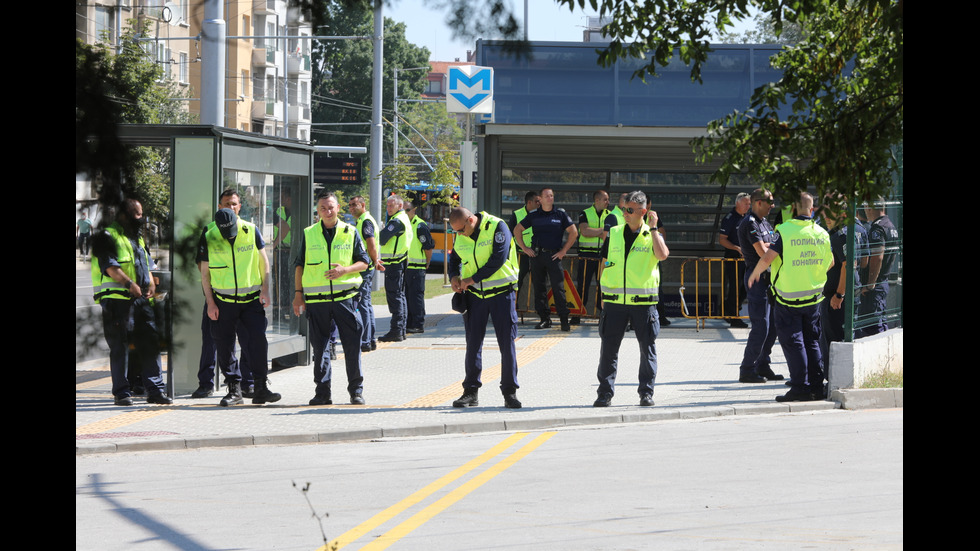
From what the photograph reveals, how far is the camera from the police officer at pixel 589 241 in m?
16.6

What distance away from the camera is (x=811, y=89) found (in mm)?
6867

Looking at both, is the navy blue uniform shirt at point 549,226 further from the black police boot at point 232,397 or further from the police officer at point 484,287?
the black police boot at point 232,397

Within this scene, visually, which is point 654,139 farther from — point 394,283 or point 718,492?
point 718,492

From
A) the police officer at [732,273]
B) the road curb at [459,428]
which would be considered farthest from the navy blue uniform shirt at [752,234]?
the police officer at [732,273]

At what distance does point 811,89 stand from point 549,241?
9478 millimetres

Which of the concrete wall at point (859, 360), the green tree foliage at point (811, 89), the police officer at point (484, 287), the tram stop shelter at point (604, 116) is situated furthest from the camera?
the tram stop shelter at point (604, 116)

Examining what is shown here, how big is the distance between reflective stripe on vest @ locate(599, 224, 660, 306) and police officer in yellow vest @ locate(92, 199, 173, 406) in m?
7.14

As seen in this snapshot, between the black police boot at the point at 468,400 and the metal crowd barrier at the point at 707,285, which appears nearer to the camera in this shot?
the black police boot at the point at 468,400

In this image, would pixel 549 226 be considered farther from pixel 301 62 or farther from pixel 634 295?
pixel 301 62

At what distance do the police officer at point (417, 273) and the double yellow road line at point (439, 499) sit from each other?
7373mm

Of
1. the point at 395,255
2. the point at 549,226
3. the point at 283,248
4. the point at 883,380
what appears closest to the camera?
the point at 883,380

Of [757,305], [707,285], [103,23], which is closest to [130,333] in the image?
[103,23]

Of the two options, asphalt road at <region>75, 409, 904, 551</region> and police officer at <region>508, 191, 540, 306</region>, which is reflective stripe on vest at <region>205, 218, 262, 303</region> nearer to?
asphalt road at <region>75, 409, 904, 551</region>
